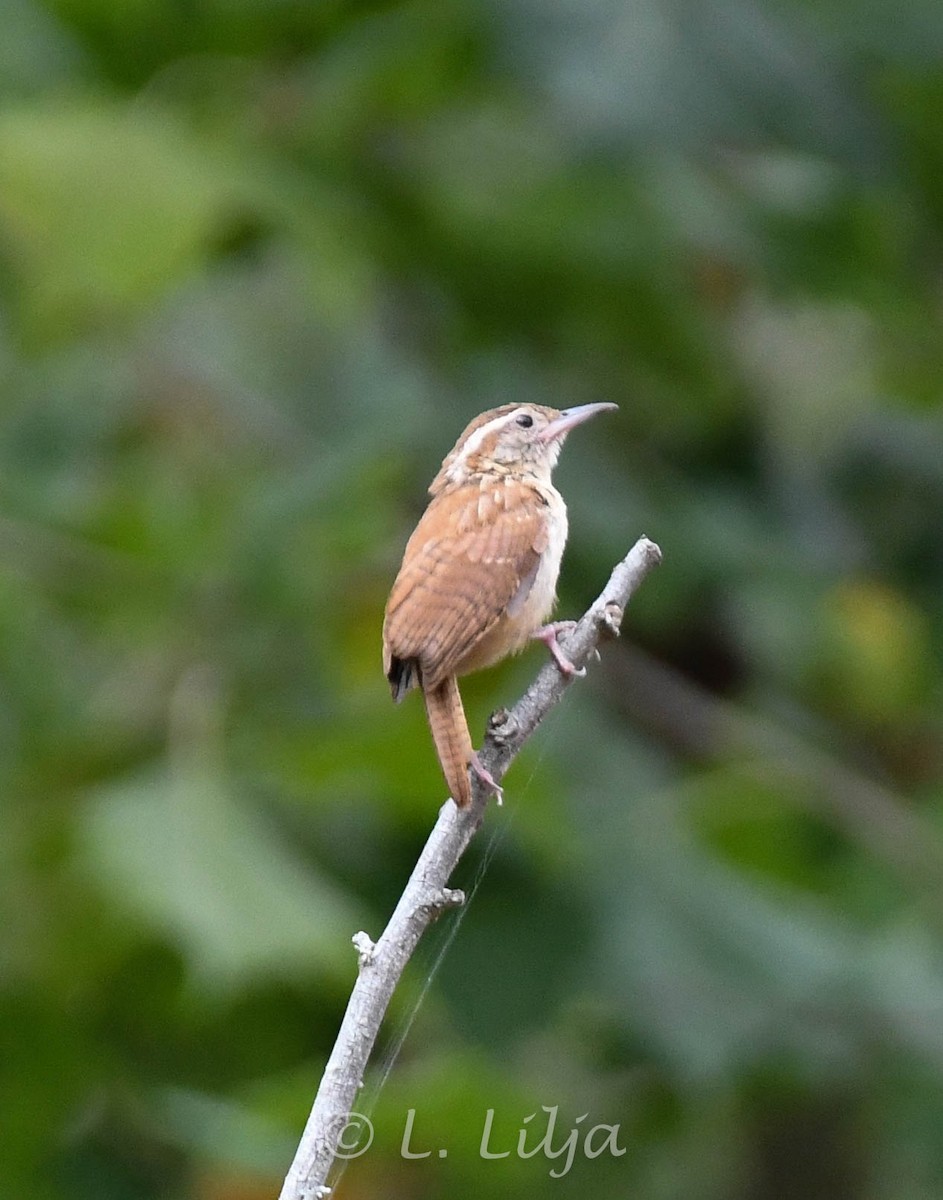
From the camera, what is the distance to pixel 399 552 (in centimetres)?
596

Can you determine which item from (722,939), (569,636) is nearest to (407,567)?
(569,636)

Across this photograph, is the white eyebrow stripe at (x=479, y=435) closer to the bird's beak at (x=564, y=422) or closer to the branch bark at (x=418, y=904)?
the bird's beak at (x=564, y=422)

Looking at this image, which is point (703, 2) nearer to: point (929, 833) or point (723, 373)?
point (723, 373)

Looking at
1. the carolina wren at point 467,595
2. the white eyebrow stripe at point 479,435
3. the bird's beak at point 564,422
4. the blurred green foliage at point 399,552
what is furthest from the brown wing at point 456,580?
the blurred green foliage at point 399,552

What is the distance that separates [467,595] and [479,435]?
83cm

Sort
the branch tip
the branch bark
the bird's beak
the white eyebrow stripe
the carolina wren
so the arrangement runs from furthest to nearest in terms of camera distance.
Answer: the white eyebrow stripe → the bird's beak → the carolina wren → the branch tip → the branch bark

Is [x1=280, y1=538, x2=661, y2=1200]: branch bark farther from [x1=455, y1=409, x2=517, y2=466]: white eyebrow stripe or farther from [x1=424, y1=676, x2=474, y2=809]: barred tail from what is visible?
[x1=455, y1=409, x2=517, y2=466]: white eyebrow stripe

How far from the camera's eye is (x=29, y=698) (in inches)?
201

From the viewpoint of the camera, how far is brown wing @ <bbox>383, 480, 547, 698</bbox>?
9.06 ft

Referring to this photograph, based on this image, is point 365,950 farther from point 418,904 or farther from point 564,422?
point 564,422

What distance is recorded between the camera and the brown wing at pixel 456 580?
2762 millimetres

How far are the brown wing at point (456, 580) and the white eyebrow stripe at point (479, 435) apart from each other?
1.17ft

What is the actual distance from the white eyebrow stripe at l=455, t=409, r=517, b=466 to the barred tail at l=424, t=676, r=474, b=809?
826 mm

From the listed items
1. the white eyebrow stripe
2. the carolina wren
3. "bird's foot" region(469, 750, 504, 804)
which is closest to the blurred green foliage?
the white eyebrow stripe
